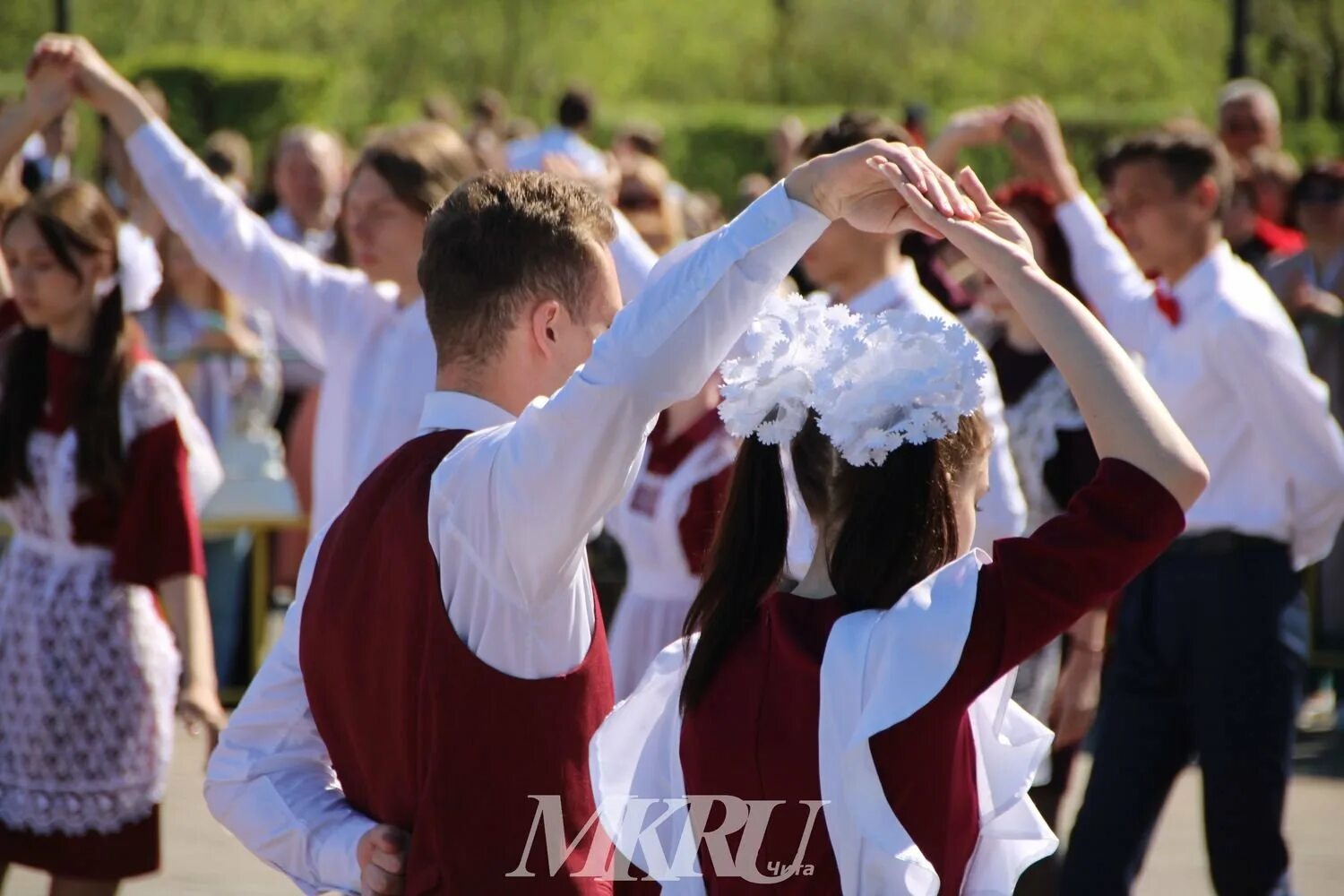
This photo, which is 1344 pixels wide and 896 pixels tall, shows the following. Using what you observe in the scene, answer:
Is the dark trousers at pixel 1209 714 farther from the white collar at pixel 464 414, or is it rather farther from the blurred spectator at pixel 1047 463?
the white collar at pixel 464 414

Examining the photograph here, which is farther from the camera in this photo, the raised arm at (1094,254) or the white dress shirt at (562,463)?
the raised arm at (1094,254)

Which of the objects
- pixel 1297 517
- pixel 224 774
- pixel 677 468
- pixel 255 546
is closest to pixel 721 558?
pixel 224 774

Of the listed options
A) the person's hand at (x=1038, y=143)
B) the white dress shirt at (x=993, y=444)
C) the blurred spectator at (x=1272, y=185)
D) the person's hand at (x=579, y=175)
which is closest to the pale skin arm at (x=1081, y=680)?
the white dress shirt at (x=993, y=444)

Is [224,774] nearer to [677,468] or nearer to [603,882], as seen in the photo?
[603,882]

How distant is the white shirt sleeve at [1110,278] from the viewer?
4676 mm

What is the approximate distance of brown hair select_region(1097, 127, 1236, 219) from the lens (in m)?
4.74

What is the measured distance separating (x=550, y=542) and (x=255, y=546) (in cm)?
618

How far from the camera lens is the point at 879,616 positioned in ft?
7.43

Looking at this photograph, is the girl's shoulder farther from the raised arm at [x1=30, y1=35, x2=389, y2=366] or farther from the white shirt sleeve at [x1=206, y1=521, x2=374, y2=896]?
the white shirt sleeve at [x1=206, y1=521, x2=374, y2=896]

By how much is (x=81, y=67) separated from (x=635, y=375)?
8.17 feet

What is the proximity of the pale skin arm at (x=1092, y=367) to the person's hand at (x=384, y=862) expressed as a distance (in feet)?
3.19

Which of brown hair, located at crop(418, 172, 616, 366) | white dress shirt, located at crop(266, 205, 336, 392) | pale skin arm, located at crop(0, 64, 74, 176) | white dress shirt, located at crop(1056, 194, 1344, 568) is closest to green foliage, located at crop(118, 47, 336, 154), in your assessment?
white dress shirt, located at crop(266, 205, 336, 392)

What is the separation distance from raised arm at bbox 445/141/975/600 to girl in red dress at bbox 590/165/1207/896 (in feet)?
0.39

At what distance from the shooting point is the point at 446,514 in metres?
2.26
